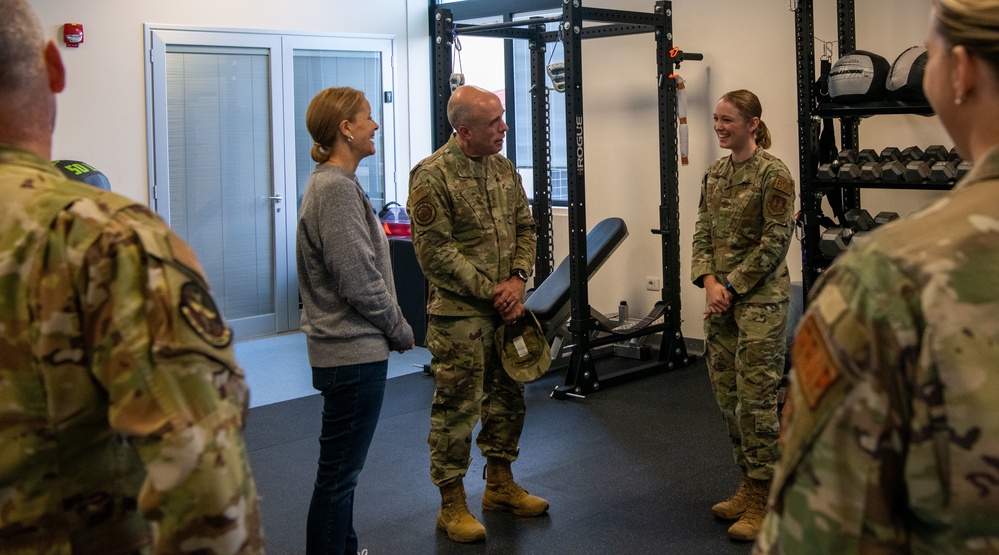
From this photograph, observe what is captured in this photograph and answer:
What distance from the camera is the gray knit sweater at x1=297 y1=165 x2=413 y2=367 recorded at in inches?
98.3

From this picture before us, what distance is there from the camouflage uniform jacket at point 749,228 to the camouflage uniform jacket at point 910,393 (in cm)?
236

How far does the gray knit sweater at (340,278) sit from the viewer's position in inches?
98.3

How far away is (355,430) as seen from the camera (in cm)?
250

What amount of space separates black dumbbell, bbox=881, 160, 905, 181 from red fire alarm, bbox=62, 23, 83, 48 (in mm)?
4862

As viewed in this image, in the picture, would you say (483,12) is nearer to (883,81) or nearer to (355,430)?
(883,81)

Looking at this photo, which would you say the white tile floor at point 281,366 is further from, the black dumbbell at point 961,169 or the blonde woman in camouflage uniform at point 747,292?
the black dumbbell at point 961,169

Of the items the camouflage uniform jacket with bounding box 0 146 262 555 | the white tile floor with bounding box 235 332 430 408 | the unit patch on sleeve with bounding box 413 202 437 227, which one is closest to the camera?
the camouflage uniform jacket with bounding box 0 146 262 555

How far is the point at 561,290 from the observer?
564 cm

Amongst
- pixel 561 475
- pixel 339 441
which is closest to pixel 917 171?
pixel 561 475

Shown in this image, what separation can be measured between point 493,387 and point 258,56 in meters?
4.58

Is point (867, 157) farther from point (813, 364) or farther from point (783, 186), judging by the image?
point (813, 364)

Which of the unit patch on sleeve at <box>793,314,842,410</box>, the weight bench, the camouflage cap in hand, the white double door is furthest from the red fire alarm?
the unit patch on sleeve at <box>793,314,842,410</box>

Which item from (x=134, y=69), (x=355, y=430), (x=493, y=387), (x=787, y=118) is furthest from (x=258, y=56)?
(x=355, y=430)

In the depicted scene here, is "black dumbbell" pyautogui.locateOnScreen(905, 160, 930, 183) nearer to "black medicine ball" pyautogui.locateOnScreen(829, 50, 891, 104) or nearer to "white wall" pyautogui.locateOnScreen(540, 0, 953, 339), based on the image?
"black medicine ball" pyautogui.locateOnScreen(829, 50, 891, 104)
